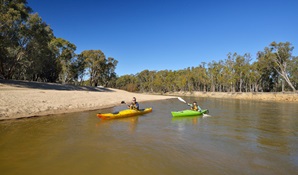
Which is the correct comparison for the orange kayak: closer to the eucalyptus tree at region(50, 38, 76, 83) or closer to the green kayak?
the green kayak

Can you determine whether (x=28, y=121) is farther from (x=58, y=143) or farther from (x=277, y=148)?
(x=277, y=148)

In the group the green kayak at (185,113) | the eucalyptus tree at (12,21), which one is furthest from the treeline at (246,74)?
the eucalyptus tree at (12,21)

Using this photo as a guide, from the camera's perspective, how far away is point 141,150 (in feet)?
25.8

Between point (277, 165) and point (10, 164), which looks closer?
point (10, 164)

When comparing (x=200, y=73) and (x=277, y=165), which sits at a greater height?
(x=200, y=73)

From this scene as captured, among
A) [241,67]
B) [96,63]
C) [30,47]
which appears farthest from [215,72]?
[30,47]

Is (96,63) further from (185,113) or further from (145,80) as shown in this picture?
(145,80)

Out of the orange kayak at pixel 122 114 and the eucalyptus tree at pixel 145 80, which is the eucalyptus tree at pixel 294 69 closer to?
the eucalyptus tree at pixel 145 80

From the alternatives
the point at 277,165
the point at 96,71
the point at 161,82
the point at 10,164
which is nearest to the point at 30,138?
the point at 10,164

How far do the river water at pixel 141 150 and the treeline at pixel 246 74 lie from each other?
135 feet

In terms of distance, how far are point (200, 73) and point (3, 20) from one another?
211ft

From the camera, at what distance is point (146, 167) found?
622cm

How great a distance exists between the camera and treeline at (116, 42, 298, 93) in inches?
1821

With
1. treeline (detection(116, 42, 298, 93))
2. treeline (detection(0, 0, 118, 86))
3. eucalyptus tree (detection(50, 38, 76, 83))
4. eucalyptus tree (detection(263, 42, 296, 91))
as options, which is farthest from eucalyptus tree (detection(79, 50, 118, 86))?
eucalyptus tree (detection(263, 42, 296, 91))
